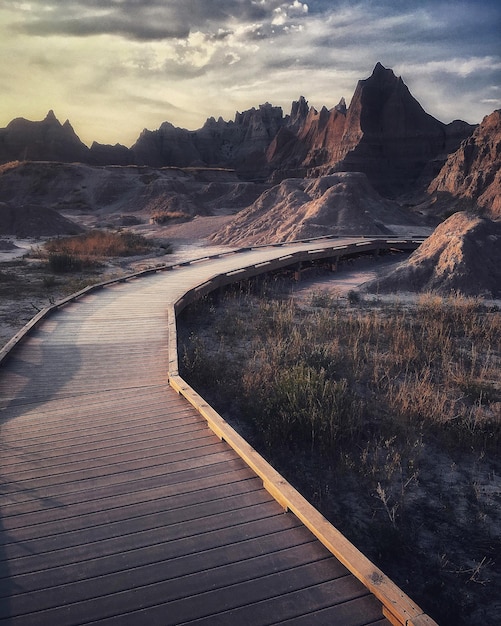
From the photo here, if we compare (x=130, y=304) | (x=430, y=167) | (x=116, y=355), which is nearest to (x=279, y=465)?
(x=116, y=355)

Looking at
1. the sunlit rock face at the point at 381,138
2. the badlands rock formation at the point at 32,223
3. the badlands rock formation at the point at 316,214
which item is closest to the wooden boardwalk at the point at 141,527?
the badlands rock formation at the point at 316,214

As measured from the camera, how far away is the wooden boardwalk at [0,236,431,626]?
2943 millimetres

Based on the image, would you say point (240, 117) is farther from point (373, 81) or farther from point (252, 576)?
point (252, 576)

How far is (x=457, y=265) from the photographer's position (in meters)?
15.0

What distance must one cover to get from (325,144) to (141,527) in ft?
260

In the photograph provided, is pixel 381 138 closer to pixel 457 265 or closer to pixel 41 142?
pixel 457 265

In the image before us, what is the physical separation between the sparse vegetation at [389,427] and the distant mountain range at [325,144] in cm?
5943

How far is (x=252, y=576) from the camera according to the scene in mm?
3160

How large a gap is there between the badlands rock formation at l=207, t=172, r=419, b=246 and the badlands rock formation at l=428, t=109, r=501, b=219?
1378cm

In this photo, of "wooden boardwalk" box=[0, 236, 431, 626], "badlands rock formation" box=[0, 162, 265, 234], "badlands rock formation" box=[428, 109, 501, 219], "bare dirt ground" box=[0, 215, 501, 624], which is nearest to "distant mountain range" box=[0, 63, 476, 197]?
"badlands rock formation" box=[428, 109, 501, 219]

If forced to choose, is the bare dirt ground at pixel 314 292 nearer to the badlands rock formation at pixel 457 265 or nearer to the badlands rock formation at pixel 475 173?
the badlands rock formation at pixel 457 265

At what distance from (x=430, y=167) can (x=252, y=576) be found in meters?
73.9

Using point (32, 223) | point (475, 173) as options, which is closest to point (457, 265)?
point (32, 223)

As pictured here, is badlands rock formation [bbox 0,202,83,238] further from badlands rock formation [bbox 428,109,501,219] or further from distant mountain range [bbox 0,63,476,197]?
distant mountain range [bbox 0,63,476,197]
